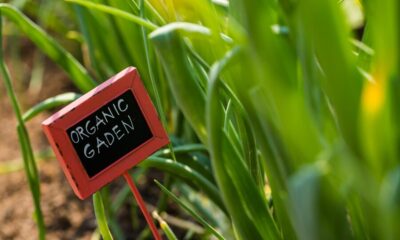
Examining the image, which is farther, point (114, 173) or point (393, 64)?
point (114, 173)

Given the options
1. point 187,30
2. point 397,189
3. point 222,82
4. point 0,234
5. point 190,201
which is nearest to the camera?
point 397,189

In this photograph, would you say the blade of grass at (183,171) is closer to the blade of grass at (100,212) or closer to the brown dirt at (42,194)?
the blade of grass at (100,212)

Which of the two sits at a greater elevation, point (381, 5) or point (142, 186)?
point (381, 5)

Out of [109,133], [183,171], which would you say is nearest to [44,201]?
[183,171]

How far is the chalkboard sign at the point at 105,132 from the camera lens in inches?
36.4

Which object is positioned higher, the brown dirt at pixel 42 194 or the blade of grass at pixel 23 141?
the blade of grass at pixel 23 141

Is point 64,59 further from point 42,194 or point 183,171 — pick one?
point 42,194

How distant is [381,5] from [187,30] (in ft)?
0.62

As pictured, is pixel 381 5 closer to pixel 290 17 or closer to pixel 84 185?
pixel 290 17

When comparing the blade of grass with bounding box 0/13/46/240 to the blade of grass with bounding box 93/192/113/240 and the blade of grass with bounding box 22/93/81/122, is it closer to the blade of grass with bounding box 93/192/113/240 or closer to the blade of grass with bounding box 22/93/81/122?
the blade of grass with bounding box 22/93/81/122

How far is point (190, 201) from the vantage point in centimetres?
142

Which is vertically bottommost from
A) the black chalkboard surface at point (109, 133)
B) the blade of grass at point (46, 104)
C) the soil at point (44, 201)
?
the soil at point (44, 201)

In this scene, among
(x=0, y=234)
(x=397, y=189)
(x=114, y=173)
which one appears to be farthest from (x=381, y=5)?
(x=0, y=234)

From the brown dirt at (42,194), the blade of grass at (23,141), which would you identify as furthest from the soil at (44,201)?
the blade of grass at (23,141)
